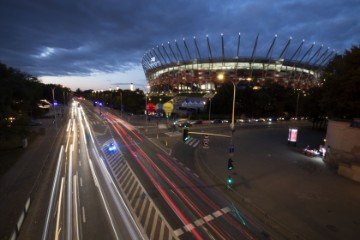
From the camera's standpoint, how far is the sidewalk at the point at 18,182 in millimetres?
13430

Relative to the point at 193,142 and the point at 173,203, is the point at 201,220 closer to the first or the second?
the point at 173,203

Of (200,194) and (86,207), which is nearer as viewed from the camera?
(86,207)

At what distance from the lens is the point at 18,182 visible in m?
18.8

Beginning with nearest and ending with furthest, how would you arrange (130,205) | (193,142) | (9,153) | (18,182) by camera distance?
(130,205) → (18,182) → (9,153) → (193,142)

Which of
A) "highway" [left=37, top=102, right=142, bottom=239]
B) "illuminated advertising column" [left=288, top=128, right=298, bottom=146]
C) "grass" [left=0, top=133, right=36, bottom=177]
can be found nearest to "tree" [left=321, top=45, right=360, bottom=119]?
"illuminated advertising column" [left=288, top=128, right=298, bottom=146]

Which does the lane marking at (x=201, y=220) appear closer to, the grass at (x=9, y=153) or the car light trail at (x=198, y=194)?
the car light trail at (x=198, y=194)

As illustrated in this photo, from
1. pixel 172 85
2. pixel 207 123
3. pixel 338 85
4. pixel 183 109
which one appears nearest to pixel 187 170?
pixel 338 85

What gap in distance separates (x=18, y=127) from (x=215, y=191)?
24448 millimetres

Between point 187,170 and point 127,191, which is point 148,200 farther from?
point 187,170

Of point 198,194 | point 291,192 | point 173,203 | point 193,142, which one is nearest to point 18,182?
point 173,203

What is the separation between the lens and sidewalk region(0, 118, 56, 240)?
1343 centimetres

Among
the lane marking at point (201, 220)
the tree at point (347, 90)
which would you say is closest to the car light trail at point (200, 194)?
the lane marking at point (201, 220)

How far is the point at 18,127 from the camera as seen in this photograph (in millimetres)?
27859

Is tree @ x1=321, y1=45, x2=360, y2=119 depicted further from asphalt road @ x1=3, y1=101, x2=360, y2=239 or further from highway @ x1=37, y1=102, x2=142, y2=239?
highway @ x1=37, y1=102, x2=142, y2=239
